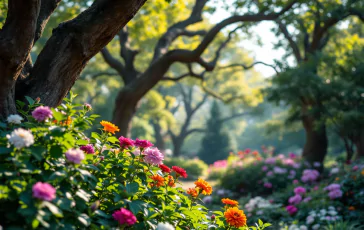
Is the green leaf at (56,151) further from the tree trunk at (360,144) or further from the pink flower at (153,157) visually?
the tree trunk at (360,144)

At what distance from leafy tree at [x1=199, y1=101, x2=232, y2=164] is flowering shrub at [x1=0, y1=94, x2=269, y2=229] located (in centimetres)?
2621

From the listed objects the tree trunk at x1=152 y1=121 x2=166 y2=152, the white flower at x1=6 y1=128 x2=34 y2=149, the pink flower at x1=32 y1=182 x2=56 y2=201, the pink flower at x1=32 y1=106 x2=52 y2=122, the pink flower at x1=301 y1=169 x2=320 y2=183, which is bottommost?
the pink flower at x1=32 y1=182 x2=56 y2=201

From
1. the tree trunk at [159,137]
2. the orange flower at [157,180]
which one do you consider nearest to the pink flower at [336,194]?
the orange flower at [157,180]

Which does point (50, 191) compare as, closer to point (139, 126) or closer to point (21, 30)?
point (21, 30)

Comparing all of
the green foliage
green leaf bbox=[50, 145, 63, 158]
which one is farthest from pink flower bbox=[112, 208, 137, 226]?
the green foliage

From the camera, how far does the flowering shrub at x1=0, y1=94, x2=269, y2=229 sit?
1.85 meters

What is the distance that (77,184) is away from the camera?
6.63 ft

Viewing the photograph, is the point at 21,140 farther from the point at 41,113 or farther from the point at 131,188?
the point at 131,188

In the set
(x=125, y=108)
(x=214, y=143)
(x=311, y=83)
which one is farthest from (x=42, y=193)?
(x=214, y=143)

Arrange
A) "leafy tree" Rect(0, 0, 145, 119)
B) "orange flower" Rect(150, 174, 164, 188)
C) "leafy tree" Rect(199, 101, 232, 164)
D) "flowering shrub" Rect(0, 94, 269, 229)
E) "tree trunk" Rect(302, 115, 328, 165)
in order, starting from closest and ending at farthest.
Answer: "flowering shrub" Rect(0, 94, 269, 229) < "orange flower" Rect(150, 174, 164, 188) < "leafy tree" Rect(0, 0, 145, 119) < "tree trunk" Rect(302, 115, 328, 165) < "leafy tree" Rect(199, 101, 232, 164)

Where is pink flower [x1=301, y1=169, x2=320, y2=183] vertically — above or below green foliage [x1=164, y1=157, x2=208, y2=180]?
below

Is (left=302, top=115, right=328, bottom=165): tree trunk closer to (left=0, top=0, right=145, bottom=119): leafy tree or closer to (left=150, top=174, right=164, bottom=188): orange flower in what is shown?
(left=0, top=0, right=145, bottom=119): leafy tree

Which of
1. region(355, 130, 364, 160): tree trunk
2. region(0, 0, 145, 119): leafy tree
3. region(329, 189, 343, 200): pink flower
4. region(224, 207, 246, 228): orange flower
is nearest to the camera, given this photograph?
region(224, 207, 246, 228): orange flower

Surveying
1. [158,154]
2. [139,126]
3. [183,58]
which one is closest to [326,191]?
[183,58]
